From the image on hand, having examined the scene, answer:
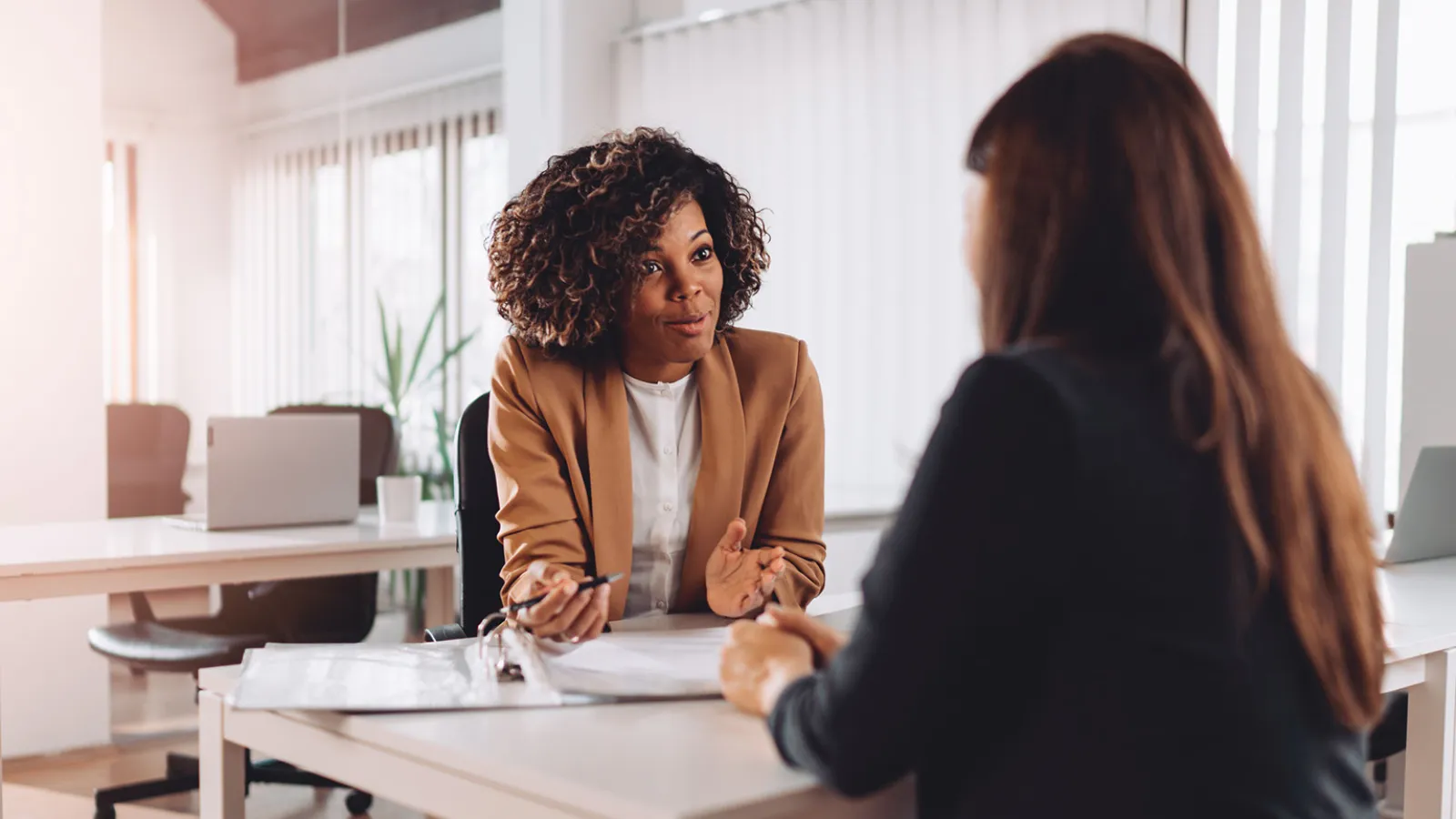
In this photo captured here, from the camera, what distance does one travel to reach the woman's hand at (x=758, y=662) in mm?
1069

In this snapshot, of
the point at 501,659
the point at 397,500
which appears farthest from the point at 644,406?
the point at 397,500

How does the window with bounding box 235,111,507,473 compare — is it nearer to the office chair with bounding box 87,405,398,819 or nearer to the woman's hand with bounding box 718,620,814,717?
the office chair with bounding box 87,405,398,819

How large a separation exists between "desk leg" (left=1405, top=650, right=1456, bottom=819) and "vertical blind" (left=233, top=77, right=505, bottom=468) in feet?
11.9

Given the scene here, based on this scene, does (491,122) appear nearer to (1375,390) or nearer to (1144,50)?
(1375,390)

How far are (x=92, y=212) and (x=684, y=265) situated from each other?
273 cm

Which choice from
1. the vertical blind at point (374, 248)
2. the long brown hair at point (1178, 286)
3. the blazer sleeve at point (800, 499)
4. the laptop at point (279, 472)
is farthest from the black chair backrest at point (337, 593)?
the long brown hair at point (1178, 286)

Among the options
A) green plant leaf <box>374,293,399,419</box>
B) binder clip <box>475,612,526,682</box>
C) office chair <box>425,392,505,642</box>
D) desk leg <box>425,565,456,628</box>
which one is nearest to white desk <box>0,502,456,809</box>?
desk leg <box>425,565,456,628</box>

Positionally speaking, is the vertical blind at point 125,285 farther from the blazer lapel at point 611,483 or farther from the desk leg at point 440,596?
the blazer lapel at point 611,483

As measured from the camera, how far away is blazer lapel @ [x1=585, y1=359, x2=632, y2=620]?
5.72 feet

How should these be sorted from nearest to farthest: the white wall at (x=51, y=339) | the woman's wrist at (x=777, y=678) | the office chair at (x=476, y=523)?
the woman's wrist at (x=777, y=678) < the office chair at (x=476, y=523) < the white wall at (x=51, y=339)

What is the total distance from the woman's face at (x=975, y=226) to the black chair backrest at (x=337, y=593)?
2455 mm

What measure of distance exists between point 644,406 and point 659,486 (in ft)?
0.40

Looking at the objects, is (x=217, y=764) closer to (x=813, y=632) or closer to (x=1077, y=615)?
(x=813, y=632)

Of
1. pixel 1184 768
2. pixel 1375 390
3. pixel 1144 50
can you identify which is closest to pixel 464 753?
pixel 1184 768
